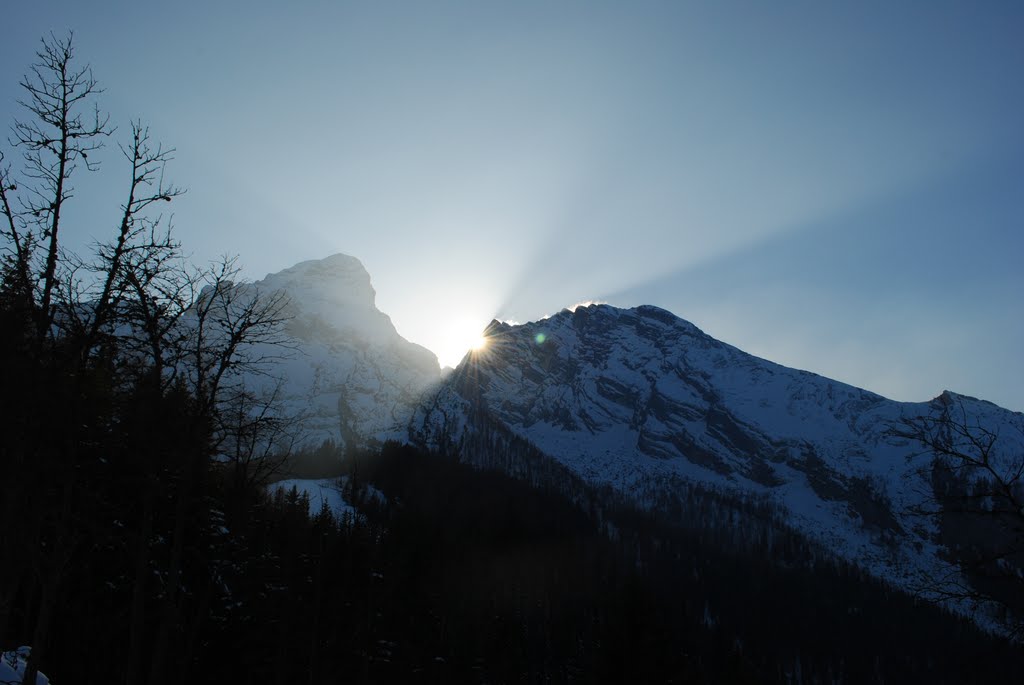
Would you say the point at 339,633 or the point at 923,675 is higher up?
the point at 339,633

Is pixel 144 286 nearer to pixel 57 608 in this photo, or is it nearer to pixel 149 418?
pixel 149 418

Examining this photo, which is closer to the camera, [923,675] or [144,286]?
[144,286]

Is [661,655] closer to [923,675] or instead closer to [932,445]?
[932,445]

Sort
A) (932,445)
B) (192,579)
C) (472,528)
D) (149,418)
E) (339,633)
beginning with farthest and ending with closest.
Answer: (472,528)
(339,633)
(192,579)
(149,418)
(932,445)

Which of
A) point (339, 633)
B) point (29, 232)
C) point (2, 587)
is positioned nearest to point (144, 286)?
point (29, 232)

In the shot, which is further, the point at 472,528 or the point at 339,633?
the point at 472,528

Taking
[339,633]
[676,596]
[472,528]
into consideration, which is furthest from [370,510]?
[339,633]

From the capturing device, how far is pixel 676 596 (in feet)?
456

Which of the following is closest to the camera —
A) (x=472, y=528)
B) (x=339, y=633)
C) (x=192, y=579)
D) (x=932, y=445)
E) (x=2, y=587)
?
(x=932, y=445)

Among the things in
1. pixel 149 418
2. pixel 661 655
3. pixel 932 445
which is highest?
pixel 932 445

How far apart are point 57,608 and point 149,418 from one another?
62.3 feet

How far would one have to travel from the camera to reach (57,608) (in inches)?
1021

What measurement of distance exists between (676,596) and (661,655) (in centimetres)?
12372

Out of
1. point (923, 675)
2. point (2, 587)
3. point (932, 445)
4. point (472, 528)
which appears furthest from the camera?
point (923, 675)
